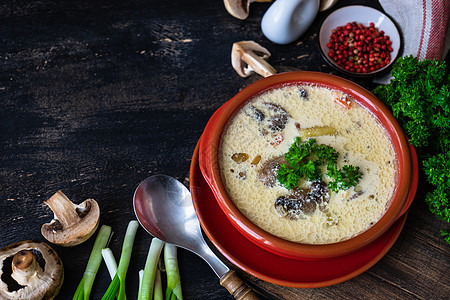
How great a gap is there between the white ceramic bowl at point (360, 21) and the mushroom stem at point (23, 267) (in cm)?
180

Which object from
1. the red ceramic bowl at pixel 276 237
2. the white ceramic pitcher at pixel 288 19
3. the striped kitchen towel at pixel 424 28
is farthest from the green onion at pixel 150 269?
the striped kitchen towel at pixel 424 28

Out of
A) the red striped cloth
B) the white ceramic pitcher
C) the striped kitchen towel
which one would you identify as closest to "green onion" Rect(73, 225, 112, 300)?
the white ceramic pitcher

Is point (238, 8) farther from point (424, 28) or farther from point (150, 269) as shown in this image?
point (150, 269)

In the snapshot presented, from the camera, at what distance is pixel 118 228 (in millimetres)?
2371

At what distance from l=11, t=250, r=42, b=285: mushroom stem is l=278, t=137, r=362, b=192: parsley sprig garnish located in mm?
1146

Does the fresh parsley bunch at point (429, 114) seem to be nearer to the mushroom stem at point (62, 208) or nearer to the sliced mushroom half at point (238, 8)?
the sliced mushroom half at point (238, 8)

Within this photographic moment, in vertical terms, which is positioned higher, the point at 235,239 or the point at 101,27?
the point at 101,27

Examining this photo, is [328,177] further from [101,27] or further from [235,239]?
[101,27]

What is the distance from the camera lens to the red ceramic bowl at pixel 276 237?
1.84m

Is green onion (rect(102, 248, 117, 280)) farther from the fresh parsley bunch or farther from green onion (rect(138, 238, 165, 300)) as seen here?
the fresh parsley bunch

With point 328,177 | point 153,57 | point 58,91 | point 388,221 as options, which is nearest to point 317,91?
point 328,177

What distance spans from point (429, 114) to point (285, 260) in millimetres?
917

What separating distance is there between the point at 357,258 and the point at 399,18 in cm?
139

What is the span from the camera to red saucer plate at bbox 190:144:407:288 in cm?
203
